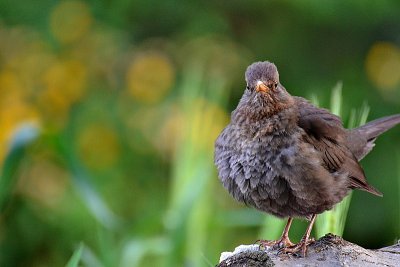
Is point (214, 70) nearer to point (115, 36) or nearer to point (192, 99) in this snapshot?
point (115, 36)

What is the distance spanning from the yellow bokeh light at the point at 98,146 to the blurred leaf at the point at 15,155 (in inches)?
91.3

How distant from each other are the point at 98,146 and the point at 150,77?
0.64 meters

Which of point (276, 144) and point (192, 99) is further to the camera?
point (192, 99)

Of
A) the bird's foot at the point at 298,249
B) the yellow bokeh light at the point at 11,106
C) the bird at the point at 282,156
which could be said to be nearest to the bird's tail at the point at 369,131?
the bird at the point at 282,156

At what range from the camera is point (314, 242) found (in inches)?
102

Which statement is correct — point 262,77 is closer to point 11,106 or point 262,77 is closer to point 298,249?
point 298,249

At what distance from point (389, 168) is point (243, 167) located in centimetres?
319

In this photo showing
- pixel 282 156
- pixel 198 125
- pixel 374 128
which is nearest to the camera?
pixel 282 156

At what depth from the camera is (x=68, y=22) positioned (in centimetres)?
652

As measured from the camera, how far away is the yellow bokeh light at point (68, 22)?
21.6 ft

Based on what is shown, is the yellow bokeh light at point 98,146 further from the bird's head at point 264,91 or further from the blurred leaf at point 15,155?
the bird's head at point 264,91

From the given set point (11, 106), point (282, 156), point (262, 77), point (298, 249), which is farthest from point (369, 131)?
point (11, 106)

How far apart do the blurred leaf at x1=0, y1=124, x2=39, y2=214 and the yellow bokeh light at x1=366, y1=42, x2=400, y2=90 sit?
3353 millimetres

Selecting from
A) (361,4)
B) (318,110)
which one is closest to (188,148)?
(318,110)
